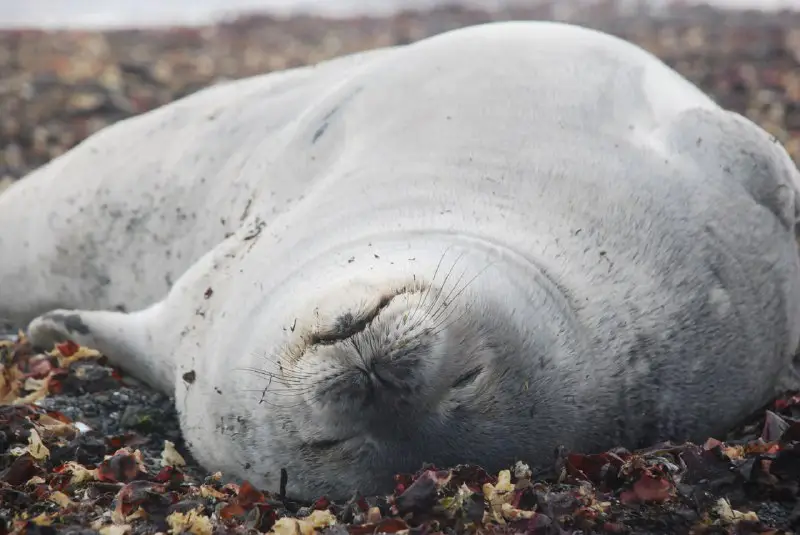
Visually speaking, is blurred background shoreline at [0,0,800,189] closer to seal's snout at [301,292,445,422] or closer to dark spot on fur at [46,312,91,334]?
dark spot on fur at [46,312,91,334]

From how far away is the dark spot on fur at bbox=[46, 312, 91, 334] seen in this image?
13.0 feet

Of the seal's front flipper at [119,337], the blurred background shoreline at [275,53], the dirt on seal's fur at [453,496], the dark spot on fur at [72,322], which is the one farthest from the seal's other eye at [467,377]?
the blurred background shoreline at [275,53]

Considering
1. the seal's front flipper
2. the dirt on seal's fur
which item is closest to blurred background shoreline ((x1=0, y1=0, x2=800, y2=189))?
the seal's front flipper

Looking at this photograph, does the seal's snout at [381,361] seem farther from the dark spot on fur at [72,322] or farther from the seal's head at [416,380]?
the dark spot on fur at [72,322]

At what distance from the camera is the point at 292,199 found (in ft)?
11.8

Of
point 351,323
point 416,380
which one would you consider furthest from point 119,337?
point 416,380

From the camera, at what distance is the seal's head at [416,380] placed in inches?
96.3

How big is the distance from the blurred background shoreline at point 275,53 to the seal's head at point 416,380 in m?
3.87

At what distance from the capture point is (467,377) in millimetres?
2543

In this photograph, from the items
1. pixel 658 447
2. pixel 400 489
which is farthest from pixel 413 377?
pixel 658 447

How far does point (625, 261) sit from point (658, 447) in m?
0.45

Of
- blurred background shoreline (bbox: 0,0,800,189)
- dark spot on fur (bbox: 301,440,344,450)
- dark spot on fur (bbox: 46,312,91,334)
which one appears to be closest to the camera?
dark spot on fur (bbox: 301,440,344,450)

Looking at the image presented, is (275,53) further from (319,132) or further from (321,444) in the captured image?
(321,444)

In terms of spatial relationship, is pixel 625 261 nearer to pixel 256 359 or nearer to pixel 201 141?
pixel 256 359
